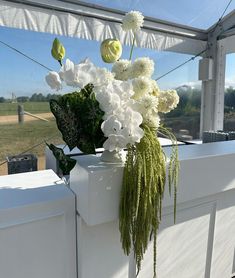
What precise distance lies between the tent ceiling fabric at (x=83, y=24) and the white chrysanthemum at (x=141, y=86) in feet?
7.10

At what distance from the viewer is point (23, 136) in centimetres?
278

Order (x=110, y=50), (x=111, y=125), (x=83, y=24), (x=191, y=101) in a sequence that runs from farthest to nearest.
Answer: (x=191, y=101) → (x=83, y=24) → (x=110, y=50) → (x=111, y=125)

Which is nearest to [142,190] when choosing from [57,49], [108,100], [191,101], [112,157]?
[112,157]

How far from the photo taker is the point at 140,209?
0.75 m

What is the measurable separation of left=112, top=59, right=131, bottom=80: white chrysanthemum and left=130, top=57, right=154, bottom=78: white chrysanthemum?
0.03 m

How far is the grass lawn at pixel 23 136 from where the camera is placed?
2709 millimetres

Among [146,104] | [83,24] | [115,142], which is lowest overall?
[115,142]

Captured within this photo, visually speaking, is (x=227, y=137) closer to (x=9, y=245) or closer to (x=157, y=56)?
(x=157, y=56)

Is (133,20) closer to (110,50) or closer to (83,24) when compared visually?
(110,50)

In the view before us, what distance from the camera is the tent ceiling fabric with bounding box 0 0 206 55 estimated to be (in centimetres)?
240

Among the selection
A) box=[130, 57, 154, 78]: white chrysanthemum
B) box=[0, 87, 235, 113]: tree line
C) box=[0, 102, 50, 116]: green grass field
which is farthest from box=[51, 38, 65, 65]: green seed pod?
box=[0, 87, 235, 113]: tree line

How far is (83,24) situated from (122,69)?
2.31m

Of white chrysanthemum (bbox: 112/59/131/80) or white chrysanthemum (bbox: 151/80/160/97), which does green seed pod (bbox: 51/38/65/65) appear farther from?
white chrysanthemum (bbox: 151/80/160/97)

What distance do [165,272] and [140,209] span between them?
527 mm
